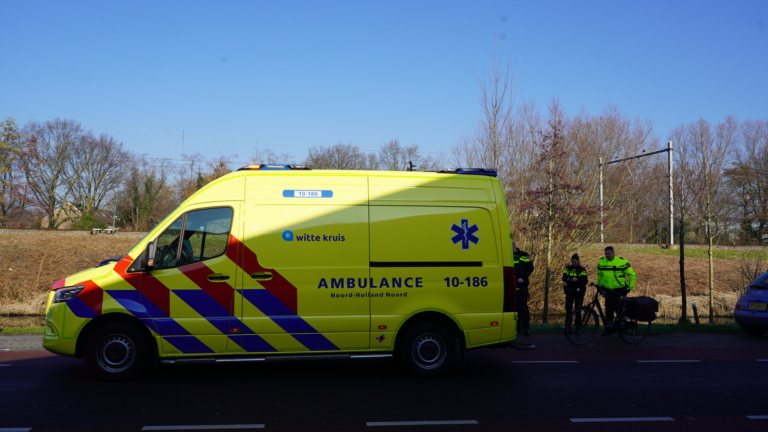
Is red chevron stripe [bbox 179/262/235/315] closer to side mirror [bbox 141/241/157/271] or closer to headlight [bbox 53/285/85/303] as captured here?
side mirror [bbox 141/241/157/271]

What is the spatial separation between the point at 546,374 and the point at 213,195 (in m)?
5.07

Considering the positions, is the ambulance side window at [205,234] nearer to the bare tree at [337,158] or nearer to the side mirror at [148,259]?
the side mirror at [148,259]

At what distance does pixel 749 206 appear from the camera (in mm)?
41094

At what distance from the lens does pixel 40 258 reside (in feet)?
97.0

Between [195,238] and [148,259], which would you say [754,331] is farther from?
[148,259]

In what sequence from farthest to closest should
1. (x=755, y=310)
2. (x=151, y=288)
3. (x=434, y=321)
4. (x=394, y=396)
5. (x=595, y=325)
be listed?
(x=755, y=310) → (x=595, y=325) → (x=434, y=321) → (x=151, y=288) → (x=394, y=396)

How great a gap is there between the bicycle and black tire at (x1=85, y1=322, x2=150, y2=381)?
7260 mm

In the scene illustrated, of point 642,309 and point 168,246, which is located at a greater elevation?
point 168,246

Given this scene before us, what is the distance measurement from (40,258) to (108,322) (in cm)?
2569

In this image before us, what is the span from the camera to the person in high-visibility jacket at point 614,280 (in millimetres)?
11859

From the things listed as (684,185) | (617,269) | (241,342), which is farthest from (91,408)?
(684,185)

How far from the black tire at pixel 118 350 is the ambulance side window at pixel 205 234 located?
1061 millimetres

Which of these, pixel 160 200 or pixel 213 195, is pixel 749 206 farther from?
pixel 160 200

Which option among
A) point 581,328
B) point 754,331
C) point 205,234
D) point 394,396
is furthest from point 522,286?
point 205,234
